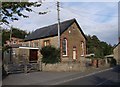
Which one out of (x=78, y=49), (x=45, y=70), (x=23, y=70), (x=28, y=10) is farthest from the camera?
(x=78, y=49)

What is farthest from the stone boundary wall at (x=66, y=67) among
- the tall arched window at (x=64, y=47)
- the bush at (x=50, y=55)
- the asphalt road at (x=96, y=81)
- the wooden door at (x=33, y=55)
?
the wooden door at (x=33, y=55)

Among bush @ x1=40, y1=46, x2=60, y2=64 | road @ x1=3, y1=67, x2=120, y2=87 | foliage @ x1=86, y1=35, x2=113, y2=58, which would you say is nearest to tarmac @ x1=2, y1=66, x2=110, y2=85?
road @ x1=3, y1=67, x2=120, y2=87

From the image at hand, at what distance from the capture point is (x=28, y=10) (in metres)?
15.6

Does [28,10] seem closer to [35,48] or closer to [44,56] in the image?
[44,56]

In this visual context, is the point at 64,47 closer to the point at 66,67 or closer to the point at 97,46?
the point at 66,67

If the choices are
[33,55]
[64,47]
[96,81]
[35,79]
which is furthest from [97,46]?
[96,81]

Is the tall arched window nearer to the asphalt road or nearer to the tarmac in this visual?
the tarmac

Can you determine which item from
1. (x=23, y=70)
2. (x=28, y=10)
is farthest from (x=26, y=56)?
(x=28, y=10)

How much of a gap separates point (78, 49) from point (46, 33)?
648 cm

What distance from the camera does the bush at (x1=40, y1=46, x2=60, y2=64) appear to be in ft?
119

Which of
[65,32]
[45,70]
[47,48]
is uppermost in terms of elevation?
[65,32]

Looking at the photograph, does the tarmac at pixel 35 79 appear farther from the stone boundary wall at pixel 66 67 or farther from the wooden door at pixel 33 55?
the wooden door at pixel 33 55

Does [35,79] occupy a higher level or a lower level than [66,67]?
lower

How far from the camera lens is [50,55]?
124 ft
